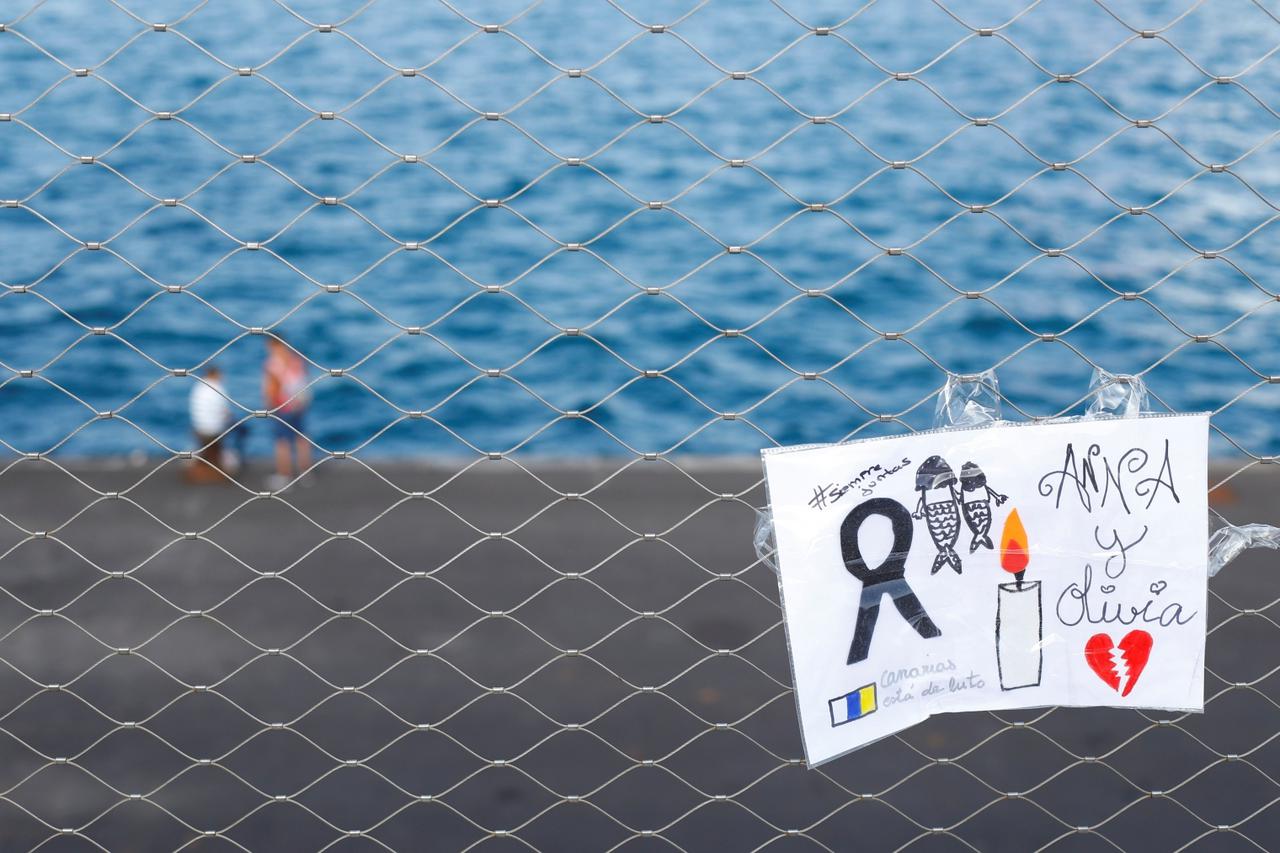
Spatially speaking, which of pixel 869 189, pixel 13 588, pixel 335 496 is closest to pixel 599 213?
pixel 869 189

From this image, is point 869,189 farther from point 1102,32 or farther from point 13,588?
point 13,588

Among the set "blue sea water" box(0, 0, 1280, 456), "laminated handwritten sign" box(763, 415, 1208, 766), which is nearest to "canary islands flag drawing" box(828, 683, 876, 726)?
"laminated handwritten sign" box(763, 415, 1208, 766)

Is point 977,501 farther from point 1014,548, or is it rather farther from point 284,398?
point 284,398

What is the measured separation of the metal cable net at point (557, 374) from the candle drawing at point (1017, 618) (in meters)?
0.22

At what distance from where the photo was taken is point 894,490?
170cm

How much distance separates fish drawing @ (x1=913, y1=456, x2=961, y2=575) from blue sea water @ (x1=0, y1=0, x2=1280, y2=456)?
698 cm

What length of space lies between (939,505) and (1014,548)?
0.38ft

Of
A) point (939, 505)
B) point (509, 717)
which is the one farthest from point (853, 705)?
point (509, 717)

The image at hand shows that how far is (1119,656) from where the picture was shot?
1761 millimetres

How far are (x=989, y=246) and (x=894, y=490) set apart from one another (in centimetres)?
1169

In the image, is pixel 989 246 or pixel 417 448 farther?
pixel 989 246

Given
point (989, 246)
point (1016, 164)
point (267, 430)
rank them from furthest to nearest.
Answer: point (1016, 164) → point (989, 246) → point (267, 430)

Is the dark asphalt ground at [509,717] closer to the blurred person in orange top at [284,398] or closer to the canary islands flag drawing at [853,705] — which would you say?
the canary islands flag drawing at [853,705]

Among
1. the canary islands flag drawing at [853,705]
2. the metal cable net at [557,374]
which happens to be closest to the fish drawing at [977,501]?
the metal cable net at [557,374]
